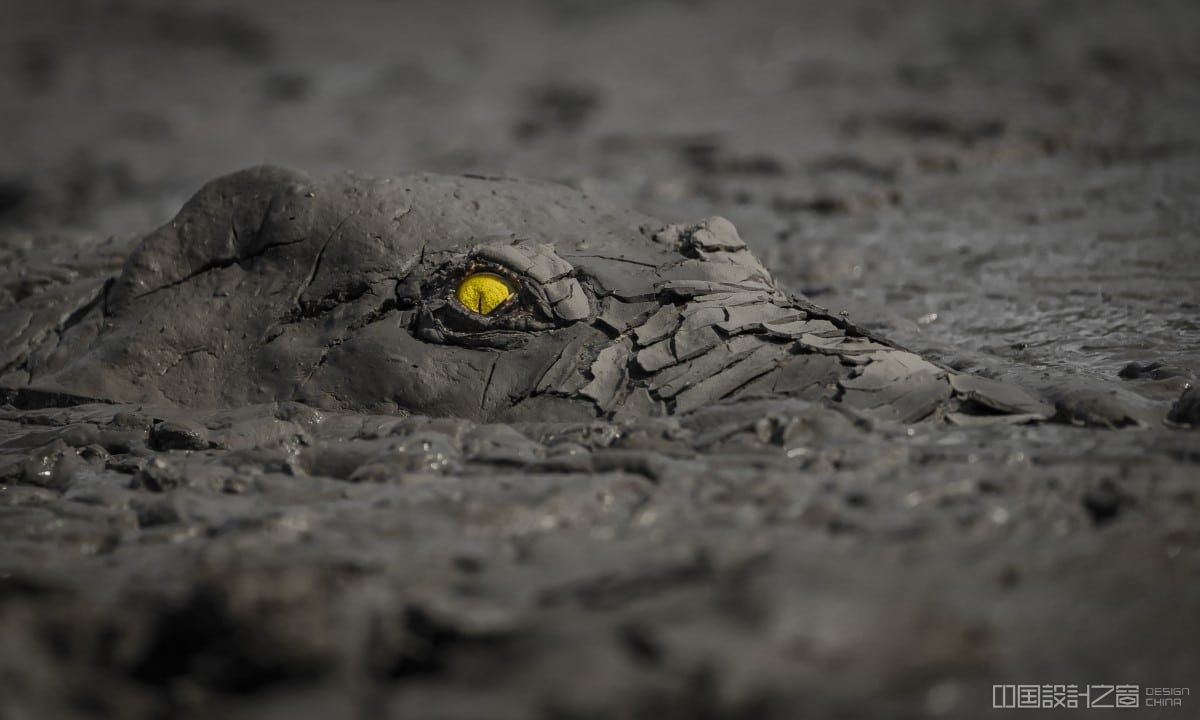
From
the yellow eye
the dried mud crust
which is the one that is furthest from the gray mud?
the yellow eye

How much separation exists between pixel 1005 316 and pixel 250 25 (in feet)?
28.7

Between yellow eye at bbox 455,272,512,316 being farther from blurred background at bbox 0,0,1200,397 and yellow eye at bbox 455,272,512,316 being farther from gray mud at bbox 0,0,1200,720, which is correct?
blurred background at bbox 0,0,1200,397

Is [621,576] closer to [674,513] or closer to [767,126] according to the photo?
[674,513]

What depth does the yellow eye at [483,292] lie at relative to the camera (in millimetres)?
3447

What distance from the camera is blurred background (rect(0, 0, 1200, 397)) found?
526 cm

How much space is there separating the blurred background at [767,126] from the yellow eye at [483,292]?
1.62 m

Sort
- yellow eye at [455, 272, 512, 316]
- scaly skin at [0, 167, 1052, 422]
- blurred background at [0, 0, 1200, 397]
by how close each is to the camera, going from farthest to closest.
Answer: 1. blurred background at [0, 0, 1200, 397]
2. yellow eye at [455, 272, 512, 316]
3. scaly skin at [0, 167, 1052, 422]

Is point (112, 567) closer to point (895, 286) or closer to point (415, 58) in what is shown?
point (895, 286)

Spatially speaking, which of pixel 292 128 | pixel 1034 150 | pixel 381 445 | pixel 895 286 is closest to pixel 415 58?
pixel 292 128

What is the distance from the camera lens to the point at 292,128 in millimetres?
9125

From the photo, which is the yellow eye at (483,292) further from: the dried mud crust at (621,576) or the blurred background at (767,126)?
the blurred background at (767,126)

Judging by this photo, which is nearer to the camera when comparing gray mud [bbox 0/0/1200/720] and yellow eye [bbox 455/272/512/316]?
gray mud [bbox 0/0/1200/720]

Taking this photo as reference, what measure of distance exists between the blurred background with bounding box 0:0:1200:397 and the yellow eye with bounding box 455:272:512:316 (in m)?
1.62

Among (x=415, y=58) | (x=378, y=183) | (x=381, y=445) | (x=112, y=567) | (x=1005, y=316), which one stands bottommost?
(x=112, y=567)
